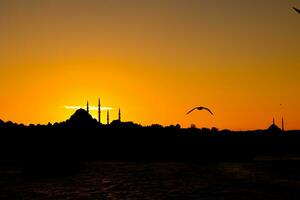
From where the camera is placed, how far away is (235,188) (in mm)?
65750

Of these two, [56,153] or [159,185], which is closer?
[159,185]

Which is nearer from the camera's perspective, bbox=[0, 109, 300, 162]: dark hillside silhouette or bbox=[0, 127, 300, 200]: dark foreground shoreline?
bbox=[0, 127, 300, 200]: dark foreground shoreline

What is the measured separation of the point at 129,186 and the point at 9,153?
10343 cm

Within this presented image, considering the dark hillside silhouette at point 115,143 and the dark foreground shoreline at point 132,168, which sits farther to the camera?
the dark hillside silhouette at point 115,143

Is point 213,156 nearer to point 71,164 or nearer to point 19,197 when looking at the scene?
point 71,164

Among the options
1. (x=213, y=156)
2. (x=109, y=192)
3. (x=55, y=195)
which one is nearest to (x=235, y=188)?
(x=109, y=192)

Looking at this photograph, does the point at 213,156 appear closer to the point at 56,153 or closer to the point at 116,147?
the point at 116,147

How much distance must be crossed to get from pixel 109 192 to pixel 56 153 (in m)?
45.2

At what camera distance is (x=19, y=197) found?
54906 millimetres

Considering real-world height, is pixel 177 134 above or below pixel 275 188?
above

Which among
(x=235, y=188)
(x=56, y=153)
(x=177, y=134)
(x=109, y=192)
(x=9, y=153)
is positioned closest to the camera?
(x=109, y=192)

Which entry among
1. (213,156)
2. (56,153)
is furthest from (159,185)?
(213,156)

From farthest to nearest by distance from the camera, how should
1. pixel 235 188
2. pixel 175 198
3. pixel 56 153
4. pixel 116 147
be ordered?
1. pixel 116 147
2. pixel 56 153
3. pixel 235 188
4. pixel 175 198

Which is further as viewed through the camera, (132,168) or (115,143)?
(115,143)
